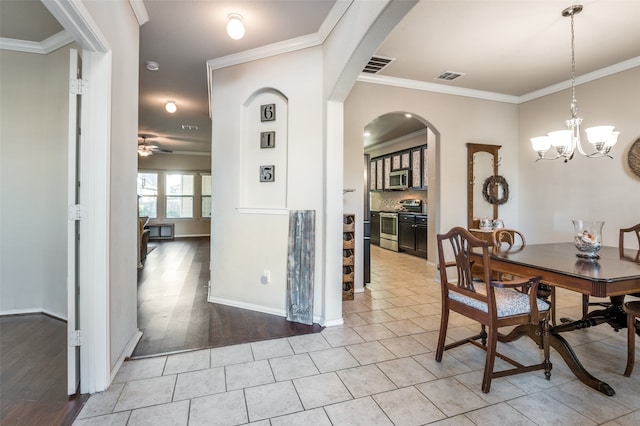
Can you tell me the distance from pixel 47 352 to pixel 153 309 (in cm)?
103

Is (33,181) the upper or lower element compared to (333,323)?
upper

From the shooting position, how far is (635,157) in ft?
12.1

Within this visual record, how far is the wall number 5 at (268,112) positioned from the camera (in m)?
3.36

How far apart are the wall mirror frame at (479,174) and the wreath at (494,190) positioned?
5cm

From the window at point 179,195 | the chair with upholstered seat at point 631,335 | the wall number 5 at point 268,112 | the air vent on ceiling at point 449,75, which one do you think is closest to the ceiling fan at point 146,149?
the window at point 179,195

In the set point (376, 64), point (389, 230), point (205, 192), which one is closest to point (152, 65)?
point (376, 64)

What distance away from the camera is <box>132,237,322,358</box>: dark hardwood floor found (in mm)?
2605

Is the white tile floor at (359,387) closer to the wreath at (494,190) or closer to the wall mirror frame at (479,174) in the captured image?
the wall mirror frame at (479,174)

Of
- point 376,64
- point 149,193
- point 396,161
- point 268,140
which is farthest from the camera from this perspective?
point 149,193

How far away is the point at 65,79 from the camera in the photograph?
3.07 metres

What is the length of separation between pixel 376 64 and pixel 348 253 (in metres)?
2.34

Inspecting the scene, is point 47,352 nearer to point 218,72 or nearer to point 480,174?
point 218,72

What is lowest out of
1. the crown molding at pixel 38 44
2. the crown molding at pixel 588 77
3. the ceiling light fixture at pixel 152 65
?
the crown molding at pixel 38 44

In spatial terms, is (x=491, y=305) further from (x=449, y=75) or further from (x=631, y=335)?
(x=449, y=75)
